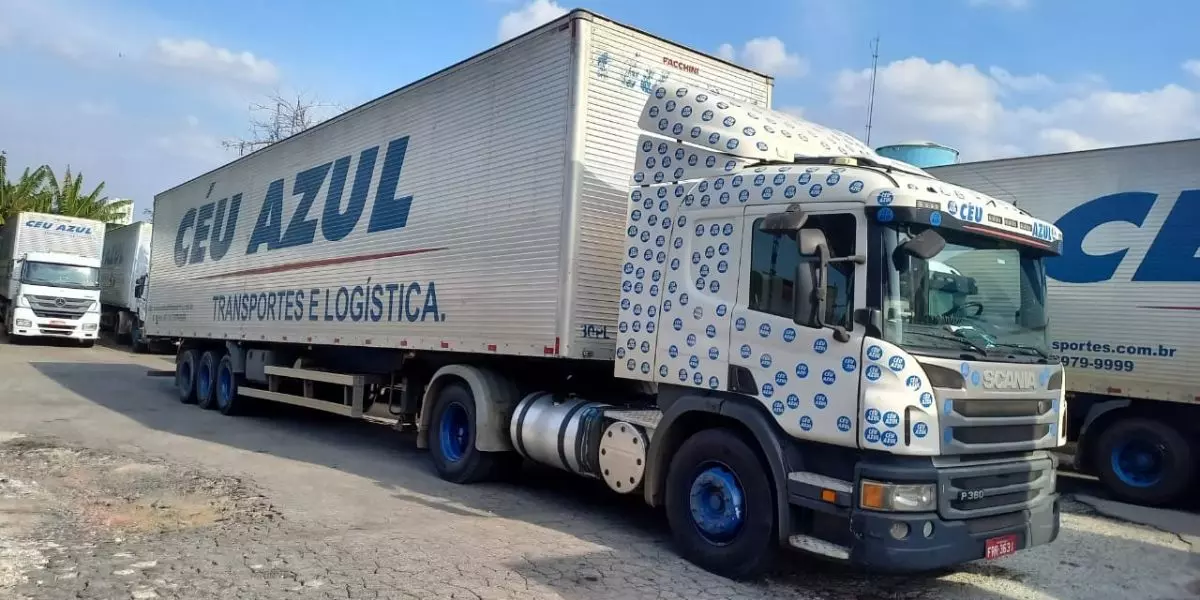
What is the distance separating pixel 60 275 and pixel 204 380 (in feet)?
51.3

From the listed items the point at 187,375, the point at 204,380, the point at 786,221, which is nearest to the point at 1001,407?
the point at 786,221

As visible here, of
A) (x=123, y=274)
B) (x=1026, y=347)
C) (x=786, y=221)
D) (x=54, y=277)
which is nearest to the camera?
(x=786, y=221)

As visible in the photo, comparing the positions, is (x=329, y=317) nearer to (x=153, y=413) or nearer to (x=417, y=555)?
(x=153, y=413)

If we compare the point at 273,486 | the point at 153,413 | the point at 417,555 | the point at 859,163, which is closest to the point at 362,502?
the point at 273,486

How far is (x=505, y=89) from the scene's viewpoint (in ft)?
26.4

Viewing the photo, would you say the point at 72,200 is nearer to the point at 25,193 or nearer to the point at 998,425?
the point at 25,193

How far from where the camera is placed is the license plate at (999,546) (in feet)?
16.5

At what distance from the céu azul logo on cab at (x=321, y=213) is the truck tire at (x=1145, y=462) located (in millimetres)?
8150

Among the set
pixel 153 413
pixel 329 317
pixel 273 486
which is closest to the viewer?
pixel 273 486

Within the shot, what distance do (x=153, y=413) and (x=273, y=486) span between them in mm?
6408

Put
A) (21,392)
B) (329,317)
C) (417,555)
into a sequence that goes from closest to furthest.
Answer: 1. (417,555)
2. (329,317)
3. (21,392)

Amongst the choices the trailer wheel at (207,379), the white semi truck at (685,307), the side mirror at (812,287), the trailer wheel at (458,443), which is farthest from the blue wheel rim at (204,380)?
the side mirror at (812,287)

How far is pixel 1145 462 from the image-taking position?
9.02 m

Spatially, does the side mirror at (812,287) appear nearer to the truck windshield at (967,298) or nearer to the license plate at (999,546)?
the truck windshield at (967,298)
